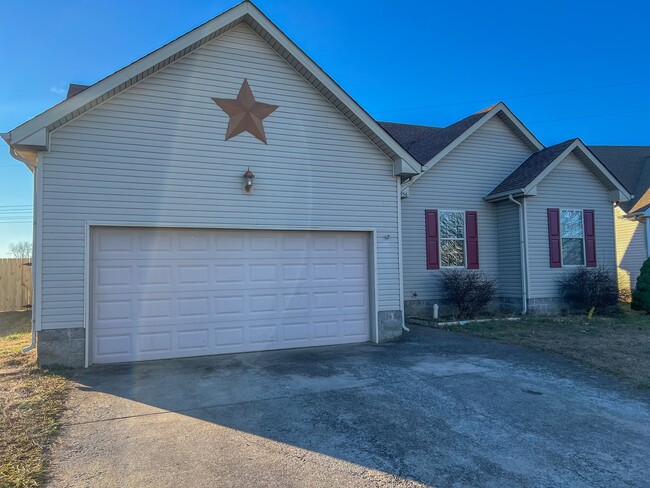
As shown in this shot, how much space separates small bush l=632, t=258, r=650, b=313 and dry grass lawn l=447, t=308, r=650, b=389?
265 millimetres

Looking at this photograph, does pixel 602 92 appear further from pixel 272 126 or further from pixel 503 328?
pixel 272 126

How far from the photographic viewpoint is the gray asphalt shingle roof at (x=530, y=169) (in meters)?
12.2

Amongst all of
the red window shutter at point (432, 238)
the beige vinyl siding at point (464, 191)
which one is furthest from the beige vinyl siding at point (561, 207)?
the red window shutter at point (432, 238)

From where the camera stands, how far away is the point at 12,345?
902cm

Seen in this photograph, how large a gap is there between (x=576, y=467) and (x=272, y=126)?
7.01 m

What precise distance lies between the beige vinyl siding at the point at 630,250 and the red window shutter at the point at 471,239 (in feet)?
28.3

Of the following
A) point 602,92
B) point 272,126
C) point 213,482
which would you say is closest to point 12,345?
point 272,126

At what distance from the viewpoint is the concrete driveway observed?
11.5ft

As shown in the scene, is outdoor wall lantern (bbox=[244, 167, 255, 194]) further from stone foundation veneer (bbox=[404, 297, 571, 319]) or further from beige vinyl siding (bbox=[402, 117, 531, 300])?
stone foundation veneer (bbox=[404, 297, 571, 319])

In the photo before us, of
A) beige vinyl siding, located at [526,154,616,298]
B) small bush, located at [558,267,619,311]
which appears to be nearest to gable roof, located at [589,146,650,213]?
beige vinyl siding, located at [526,154,616,298]

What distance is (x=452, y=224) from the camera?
1279 centimetres

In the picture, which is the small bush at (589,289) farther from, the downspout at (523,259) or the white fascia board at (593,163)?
the white fascia board at (593,163)

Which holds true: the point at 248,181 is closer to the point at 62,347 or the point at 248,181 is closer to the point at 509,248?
the point at 62,347

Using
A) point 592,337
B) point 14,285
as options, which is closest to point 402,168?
point 592,337
